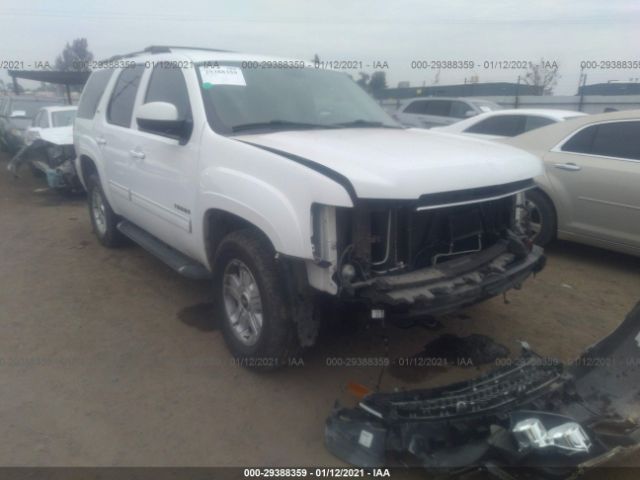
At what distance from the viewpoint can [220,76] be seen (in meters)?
3.90

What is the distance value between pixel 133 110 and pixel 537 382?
12.8 ft

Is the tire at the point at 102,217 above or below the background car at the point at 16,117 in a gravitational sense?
below

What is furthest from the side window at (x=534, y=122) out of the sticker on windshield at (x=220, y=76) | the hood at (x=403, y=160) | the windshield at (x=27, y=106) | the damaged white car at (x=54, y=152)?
the windshield at (x=27, y=106)

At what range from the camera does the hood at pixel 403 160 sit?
2.65 m

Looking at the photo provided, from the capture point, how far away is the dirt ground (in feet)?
9.50

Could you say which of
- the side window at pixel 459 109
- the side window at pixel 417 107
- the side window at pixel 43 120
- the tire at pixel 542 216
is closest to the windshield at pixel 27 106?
the side window at pixel 43 120

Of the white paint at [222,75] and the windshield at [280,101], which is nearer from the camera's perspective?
the windshield at [280,101]

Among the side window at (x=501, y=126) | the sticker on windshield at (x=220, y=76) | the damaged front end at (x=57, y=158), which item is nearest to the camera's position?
the sticker on windshield at (x=220, y=76)

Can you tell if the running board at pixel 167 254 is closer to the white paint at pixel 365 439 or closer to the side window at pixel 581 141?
the white paint at pixel 365 439

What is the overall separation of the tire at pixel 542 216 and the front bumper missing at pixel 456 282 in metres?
2.38

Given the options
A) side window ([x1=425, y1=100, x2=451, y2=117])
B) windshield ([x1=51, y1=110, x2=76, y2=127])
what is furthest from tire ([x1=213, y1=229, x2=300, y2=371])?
side window ([x1=425, y1=100, x2=451, y2=117])

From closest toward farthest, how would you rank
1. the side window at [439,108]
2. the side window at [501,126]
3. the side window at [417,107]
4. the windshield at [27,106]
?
1. the side window at [501,126]
2. the side window at [439,108]
3. the windshield at [27,106]
4. the side window at [417,107]

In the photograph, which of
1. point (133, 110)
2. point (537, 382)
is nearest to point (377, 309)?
point (537, 382)

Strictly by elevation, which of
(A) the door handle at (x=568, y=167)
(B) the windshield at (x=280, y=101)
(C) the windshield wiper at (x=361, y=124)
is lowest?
(A) the door handle at (x=568, y=167)
